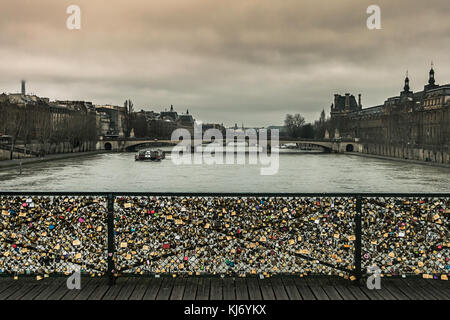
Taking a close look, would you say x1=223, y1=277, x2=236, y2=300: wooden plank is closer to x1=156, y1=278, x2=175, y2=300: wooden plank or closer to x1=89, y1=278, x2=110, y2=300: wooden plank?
x1=156, y1=278, x2=175, y2=300: wooden plank

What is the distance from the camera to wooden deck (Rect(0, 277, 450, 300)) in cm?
645

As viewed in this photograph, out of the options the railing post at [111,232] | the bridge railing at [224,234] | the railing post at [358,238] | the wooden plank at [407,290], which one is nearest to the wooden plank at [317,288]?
the bridge railing at [224,234]

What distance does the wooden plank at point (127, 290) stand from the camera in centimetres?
642

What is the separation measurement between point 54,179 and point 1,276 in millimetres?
38678

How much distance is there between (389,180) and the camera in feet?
148

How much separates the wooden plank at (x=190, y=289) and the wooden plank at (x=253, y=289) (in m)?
0.81

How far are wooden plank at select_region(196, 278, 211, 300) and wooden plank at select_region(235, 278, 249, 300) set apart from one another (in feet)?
1.43

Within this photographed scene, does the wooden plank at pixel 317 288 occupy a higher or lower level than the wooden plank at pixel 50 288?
lower

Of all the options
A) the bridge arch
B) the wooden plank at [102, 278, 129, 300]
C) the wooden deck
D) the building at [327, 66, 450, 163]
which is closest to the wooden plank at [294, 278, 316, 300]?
the wooden deck

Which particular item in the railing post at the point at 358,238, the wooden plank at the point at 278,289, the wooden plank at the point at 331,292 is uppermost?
the railing post at the point at 358,238

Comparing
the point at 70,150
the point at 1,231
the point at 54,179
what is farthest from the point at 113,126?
the point at 1,231

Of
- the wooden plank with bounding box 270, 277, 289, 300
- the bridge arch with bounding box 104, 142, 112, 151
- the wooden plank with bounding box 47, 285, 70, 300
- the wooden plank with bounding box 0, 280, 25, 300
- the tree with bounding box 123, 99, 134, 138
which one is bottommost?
the wooden plank with bounding box 270, 277, 289, 300

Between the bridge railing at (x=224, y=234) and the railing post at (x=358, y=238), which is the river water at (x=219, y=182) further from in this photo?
the railing post at (x=358, y=238)
